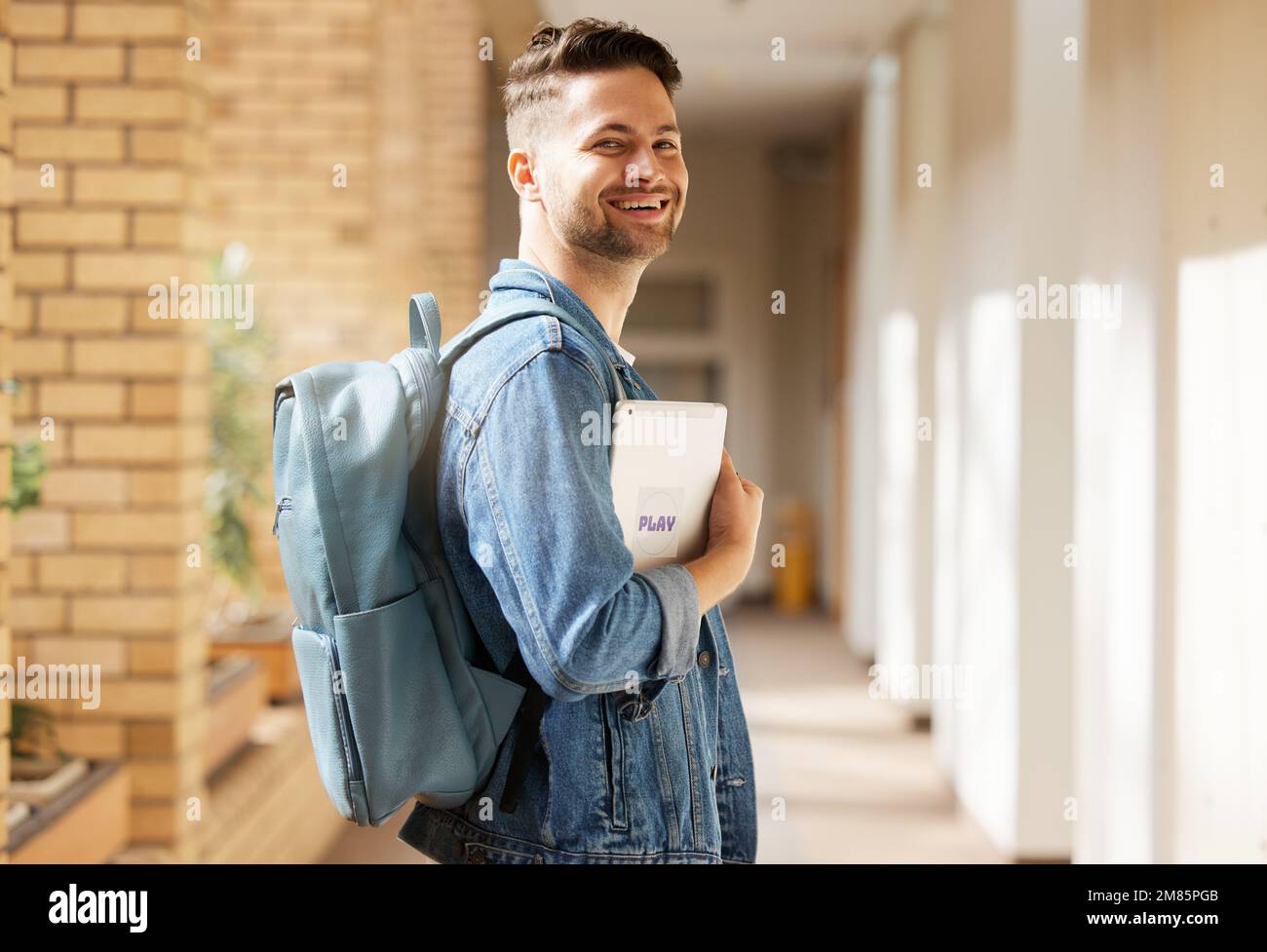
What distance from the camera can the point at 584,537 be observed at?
1.04 m

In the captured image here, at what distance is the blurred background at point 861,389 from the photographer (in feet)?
7.91

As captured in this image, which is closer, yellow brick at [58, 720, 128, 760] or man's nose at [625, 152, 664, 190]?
man's nose at [625, 152, 664, 190]

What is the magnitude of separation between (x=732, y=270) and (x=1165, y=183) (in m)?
7.80

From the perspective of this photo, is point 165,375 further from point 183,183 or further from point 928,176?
point 928,176

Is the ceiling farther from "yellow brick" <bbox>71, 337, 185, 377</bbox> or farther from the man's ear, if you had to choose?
the man's ear

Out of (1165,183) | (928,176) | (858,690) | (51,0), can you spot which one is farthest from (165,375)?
(858,690)

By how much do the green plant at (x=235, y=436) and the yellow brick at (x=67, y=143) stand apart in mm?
1283

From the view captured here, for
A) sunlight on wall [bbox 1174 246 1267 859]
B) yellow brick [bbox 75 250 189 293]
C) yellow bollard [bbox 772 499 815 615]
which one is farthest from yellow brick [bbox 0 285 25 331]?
yellow bollard [bbox 772 499 815 615]

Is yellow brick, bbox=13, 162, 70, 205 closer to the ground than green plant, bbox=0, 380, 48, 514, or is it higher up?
higher up

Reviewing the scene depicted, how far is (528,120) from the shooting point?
49.2 inches

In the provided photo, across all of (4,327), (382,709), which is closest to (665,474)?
(382,709)

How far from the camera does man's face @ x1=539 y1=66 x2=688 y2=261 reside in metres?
1.20

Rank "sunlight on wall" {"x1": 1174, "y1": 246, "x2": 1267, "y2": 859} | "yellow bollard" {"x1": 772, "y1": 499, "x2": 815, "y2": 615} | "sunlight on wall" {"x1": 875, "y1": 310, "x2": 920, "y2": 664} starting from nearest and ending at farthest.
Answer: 1. "sunlight on wall" {"x1": 1174, "y1": 246, "x2": 1267, "y2": 859}
2. "sunlight on wall" {"x1": 875, "y1": 310, "x2": 920, "y2": 664}
3. "yellow bollard" {"x1": 772, "y1": 499, "x2": 815, "y2": 615}

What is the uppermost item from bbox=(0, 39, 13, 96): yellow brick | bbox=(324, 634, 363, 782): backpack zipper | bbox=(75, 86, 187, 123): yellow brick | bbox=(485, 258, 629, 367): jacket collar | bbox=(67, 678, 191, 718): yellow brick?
bbox=(75, 86, 187, 123): yellow brick
